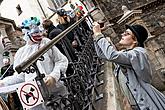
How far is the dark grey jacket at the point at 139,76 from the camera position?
3.38 m

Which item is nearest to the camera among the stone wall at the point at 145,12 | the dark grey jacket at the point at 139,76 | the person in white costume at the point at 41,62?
the dark grey jacket at the point at 139,76

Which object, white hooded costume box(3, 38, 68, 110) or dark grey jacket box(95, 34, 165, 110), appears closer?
dark grey jacket box(95, 34, 165, 110)

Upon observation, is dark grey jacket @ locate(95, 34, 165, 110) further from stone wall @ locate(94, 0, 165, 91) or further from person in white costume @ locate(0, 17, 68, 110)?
stone wall @ locate(94, 0, 165, 91)

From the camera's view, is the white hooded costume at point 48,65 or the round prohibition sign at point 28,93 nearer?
the round prohibition sign at point 28,93

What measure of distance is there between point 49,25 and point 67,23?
Result: 909 mm

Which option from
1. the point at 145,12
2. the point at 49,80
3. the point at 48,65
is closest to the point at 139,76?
the point at 49,80

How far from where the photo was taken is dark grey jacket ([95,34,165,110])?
11.1 ft

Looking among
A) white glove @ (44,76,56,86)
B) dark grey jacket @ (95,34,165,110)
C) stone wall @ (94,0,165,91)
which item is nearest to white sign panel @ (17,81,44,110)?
white glove @ (44,76,56,86)

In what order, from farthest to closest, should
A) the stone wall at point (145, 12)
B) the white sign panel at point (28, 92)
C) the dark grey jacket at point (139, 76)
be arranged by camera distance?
the stone wall at point (145, 12) → the dark grey jacket at point (139, 76) → the white sign panel at point (28, 92)

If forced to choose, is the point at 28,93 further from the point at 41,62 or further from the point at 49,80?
the point at 41,62

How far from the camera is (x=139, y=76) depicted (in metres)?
3.43

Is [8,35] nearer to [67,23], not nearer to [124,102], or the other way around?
[67,23]

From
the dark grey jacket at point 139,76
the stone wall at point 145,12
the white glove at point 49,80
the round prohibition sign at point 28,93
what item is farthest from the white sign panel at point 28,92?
the stone wall at point 145,12

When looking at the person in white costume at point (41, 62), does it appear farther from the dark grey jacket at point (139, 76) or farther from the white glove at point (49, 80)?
the dark grey jacket at point (139, 76)
